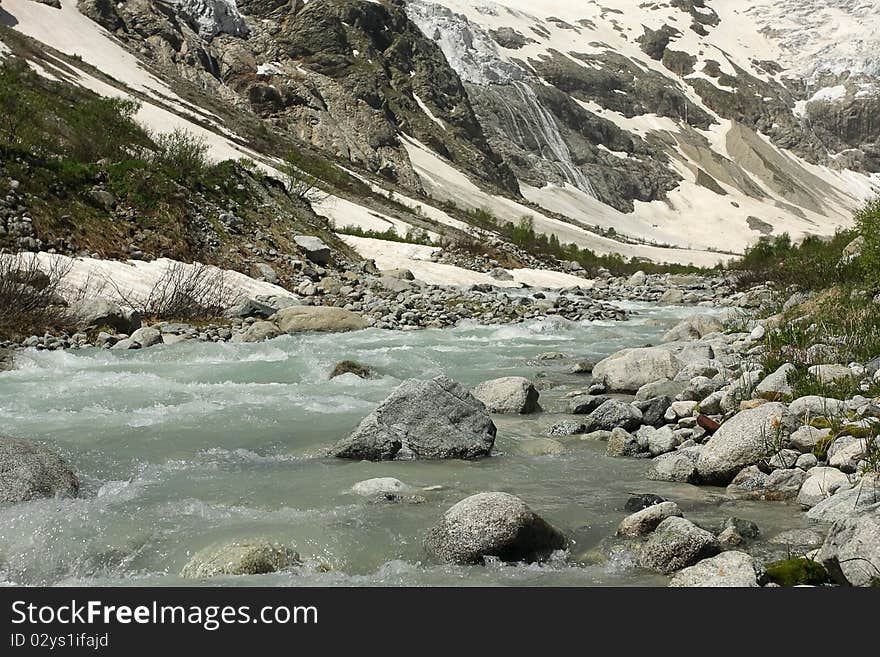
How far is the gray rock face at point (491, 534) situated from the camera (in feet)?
14.4

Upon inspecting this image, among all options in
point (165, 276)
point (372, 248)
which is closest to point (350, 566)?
point (165, 276)

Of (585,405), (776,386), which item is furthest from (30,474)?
(776,386)

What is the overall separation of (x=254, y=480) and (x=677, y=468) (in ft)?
11.3

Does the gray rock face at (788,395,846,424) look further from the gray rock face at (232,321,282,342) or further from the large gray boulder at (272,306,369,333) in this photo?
the large gray boulder at (272,306,369,333)

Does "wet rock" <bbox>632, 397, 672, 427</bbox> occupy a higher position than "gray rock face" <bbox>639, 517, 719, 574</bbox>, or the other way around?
"gray rock face" <bbox>639, 517, 719, 574</bbox>

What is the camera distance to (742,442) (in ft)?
19.7

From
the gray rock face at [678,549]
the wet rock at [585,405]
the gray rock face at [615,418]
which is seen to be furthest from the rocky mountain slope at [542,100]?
the gray rock face at [678,549]

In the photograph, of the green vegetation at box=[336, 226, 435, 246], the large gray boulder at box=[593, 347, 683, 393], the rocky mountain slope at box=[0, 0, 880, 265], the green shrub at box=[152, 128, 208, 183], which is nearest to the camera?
the large gray boulder at box=[593, 347, 683, 393]

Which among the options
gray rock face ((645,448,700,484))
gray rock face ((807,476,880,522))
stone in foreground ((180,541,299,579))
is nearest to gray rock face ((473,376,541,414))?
gray rock face ((645,448,700,484))

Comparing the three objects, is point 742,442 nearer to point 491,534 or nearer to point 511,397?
point 491,534

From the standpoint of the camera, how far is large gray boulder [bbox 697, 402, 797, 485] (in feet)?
19.4

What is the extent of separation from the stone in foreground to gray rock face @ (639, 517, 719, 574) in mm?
2042

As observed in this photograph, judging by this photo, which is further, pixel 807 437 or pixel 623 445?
pixel 623 445
